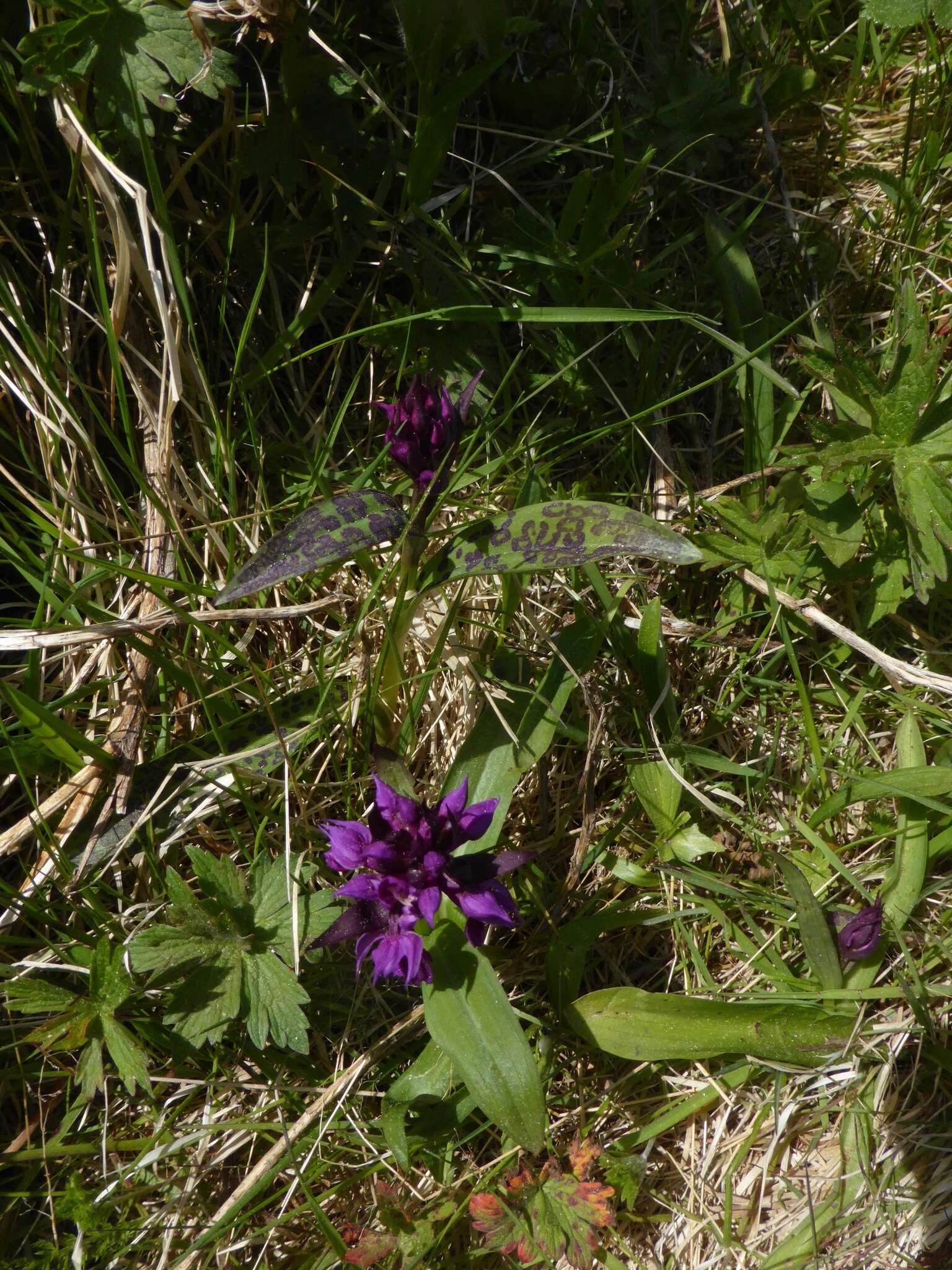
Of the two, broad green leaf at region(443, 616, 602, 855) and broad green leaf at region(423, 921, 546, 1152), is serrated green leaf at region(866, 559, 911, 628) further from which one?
broad green leaf at region(423, 921, 546, 1152)

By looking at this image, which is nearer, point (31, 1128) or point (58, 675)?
point (31, 1128)

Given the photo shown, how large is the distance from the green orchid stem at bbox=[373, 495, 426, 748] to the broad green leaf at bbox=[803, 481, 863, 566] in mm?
935

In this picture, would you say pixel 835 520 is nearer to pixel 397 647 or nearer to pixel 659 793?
pixel 659 793

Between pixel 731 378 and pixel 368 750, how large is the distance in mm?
1344

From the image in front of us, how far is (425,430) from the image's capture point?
6.66 ft

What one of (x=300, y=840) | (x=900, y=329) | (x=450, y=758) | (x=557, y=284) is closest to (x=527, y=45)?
(x=557, y=284)

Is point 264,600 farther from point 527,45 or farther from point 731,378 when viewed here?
point 527,45

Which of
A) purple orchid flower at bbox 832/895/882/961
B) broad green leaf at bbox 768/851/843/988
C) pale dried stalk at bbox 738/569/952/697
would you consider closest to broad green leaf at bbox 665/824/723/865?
broad green leaf at bbox 768/851/843/988

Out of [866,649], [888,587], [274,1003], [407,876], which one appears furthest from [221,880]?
[888,587]

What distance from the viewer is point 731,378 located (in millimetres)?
2654

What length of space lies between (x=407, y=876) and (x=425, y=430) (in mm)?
867

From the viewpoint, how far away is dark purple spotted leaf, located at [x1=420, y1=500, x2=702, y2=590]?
191 cm

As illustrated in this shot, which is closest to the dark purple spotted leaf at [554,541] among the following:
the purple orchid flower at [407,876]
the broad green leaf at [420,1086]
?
the purple orchid flower at [407,876]

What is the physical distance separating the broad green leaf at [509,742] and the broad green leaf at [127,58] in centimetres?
143
